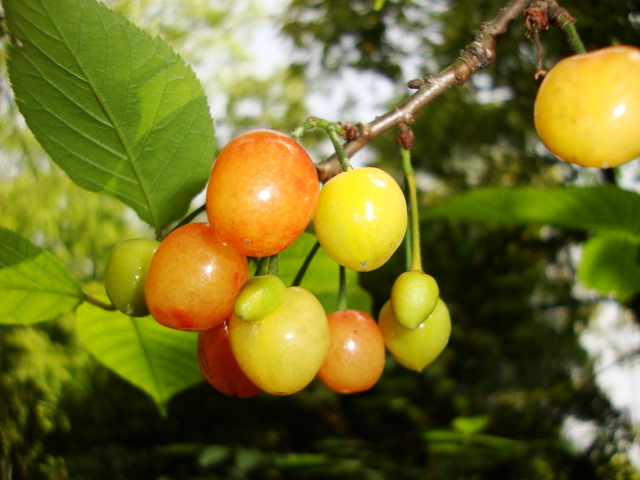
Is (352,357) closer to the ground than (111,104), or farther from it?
closer to the ground

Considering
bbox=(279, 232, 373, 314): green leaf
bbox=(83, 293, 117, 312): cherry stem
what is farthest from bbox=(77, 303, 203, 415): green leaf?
bbox=(279, 232, 373, 314): green leaf

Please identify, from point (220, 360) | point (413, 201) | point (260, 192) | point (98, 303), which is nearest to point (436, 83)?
point (413, 201)

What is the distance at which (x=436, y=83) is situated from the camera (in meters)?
0.46

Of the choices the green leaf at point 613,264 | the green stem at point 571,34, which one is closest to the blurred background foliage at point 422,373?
the green leaf at point 613,264

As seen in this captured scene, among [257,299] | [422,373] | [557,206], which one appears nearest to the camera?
[257,299]

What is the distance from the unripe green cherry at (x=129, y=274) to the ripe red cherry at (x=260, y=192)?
0.12m

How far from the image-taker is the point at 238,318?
0.37m

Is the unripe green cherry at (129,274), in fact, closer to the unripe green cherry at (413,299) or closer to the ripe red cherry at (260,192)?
the ripe red cherry at (260,192)

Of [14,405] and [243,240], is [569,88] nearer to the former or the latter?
[243,240]

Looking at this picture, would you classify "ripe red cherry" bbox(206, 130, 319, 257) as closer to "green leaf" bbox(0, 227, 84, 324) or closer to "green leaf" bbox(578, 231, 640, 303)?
"green leaf" bbox(0, 227, 84, 324)

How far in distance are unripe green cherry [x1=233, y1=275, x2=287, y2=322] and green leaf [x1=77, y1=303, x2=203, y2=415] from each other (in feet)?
0.96

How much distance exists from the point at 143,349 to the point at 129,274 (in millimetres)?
248

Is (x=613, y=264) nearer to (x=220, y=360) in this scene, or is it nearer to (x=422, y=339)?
(x=422, y=339)

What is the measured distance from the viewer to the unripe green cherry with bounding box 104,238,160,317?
440mm
